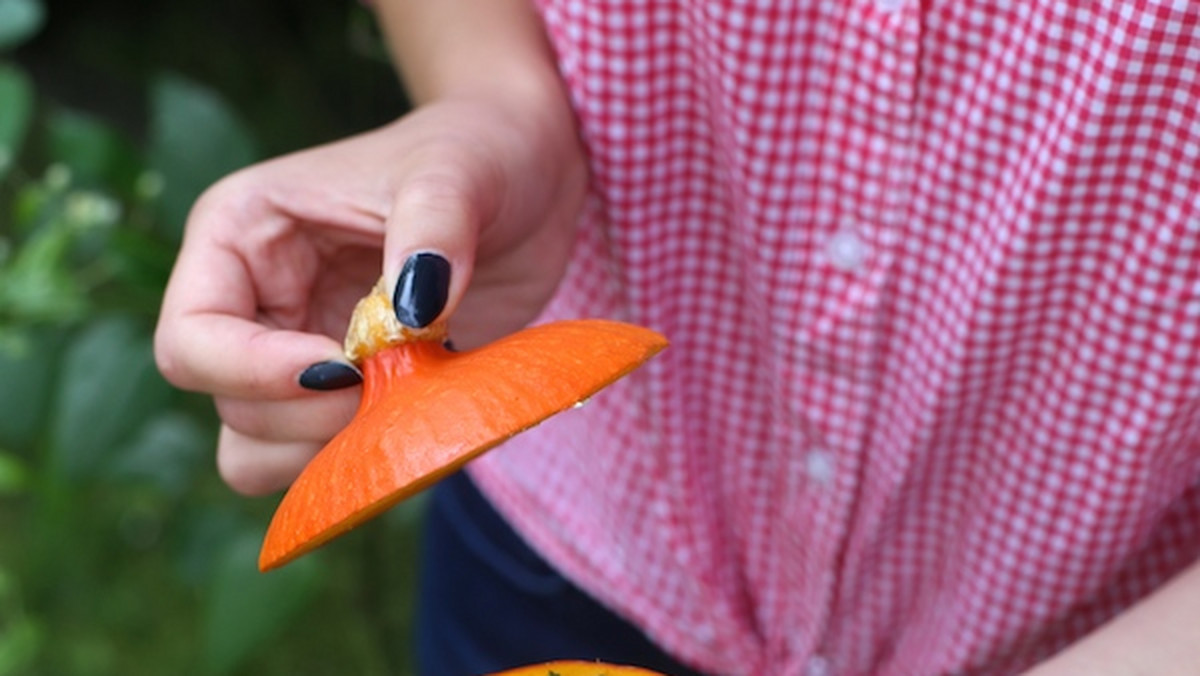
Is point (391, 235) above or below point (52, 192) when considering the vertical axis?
above

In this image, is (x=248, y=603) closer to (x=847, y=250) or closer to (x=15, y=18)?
(x=15, y=18)

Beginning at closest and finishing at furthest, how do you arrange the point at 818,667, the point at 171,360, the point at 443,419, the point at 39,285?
the point at 443,419 → the point at 171,360 → the point at 818,667 → the point at 39,285

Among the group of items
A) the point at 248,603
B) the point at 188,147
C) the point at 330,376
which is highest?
the point at 330,376

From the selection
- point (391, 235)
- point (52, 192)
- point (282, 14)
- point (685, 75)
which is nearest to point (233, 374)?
point (391, 235)

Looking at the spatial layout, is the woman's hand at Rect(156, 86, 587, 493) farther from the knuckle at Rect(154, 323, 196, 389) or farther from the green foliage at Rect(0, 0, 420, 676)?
the green foliage at Rect(0, 0, 420, 676)

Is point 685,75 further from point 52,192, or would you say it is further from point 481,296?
point 52,192

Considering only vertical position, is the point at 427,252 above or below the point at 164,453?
above

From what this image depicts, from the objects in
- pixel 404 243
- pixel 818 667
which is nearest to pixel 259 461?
pixel 404 243

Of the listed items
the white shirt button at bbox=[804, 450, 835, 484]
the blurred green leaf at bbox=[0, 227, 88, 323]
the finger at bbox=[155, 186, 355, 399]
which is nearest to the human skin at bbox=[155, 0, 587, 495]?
Result: the finger at bbox=[155, 186, 355, 399]
